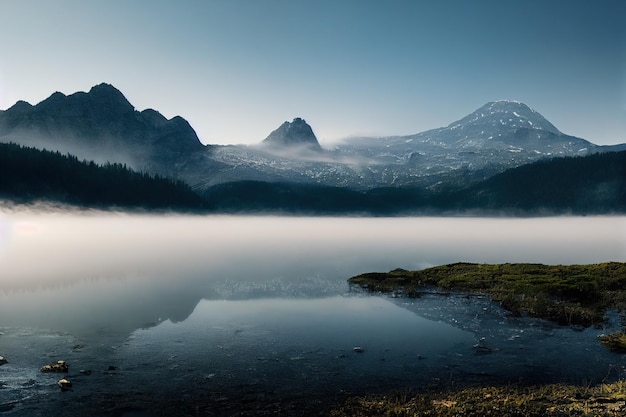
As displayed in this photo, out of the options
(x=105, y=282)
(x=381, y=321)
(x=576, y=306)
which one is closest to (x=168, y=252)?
(x=105, y=282)

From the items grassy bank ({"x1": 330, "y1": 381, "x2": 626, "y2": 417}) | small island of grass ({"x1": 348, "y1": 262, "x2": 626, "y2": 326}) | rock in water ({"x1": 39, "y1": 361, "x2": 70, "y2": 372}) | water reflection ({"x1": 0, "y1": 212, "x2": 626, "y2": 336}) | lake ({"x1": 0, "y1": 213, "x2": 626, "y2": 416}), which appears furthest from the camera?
water reflection ({"x1": 0, "y1": 212, "x2": 626, "y2": 336})

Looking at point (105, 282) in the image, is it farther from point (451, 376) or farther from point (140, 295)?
point (451, 376)

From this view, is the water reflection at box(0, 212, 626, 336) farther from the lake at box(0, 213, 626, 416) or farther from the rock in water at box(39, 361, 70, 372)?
the rock in water at box(39, 361, 70, 372)

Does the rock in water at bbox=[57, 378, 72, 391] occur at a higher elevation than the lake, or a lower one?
higher

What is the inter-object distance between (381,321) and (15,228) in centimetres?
21398

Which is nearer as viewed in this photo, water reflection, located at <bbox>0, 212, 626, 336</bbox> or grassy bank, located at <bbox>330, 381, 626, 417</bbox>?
grassy bank, located at <bbox>330, 381, 626, 417</bbox>

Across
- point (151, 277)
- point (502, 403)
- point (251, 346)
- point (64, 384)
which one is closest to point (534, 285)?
point (502, 403)

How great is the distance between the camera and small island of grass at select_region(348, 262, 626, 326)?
45438 millimetres

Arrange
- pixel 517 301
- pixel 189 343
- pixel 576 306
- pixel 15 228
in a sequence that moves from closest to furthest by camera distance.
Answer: pixel 189 343 → pixel 576 306 → pixel 517 301 → pixel 15 228

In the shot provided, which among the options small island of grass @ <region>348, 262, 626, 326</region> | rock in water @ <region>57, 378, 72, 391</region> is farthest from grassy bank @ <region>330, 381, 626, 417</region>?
small island of grass @ <region>348, 262, 626, 326</region>

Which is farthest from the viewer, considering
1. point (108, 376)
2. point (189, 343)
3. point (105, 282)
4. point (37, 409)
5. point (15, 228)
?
point (15, 228)

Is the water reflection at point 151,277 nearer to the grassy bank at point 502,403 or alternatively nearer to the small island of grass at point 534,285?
the small island of grass at point 534,285

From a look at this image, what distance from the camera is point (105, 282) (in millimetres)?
72875

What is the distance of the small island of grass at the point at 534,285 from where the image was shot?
45.4 m
